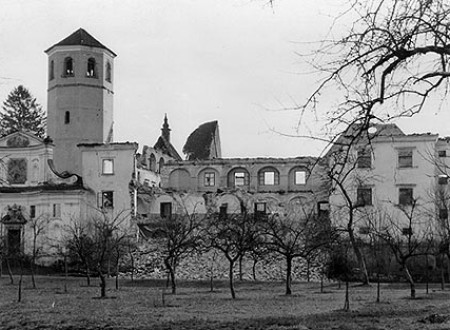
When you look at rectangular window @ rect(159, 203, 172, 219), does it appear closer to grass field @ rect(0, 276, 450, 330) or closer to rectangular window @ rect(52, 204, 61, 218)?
rectangular window @ rect(52, 204, 61, 218)

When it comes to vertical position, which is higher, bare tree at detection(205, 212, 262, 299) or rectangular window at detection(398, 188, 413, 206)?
rectangular window at detection(398, 188, 413, 206)

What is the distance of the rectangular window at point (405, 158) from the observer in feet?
161

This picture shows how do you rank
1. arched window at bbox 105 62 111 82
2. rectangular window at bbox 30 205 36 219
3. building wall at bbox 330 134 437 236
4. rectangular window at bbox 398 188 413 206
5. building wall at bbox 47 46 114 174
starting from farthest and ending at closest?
arched window at bbox 105 62 111 82, building wall at bbox 47 46 114 174, rectangular window at bbox 30 205 36 219, rectangular window at bbox 398 188 413 206, building wall at bbox 330 134 437 236

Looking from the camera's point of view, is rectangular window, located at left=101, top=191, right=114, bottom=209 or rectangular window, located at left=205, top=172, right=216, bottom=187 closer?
rectangular window, located at left=101, top=191, right=114, bottom=209

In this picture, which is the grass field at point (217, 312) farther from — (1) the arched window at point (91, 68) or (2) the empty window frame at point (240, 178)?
(2) the empty window frame at point (240, 178)

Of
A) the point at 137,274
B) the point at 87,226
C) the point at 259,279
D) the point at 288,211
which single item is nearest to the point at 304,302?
the point at 259,279

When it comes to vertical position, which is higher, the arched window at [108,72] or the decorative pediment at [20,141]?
the arched window at [108,72]

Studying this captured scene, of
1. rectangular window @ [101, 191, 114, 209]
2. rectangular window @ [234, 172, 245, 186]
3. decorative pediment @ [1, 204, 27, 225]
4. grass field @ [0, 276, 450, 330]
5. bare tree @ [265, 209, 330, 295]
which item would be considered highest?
rectangular window @ [234, 172, 245, 186]

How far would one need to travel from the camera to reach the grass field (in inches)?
634

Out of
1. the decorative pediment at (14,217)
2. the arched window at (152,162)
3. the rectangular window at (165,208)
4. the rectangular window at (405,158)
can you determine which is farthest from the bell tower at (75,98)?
the rectangular window at (405,158)

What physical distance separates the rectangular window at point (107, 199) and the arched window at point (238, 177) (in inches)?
524

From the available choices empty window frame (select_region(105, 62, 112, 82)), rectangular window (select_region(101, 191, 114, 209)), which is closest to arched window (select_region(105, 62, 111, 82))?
empty window frame (select_region(105, 62, 112, 82))

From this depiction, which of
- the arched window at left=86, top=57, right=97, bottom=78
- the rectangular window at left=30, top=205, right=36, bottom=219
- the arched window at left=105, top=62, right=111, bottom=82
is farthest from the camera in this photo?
the arched window at left=105, top=62, right=111, bottom=82

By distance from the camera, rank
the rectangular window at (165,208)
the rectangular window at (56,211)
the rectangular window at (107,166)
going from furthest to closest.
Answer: the rectangular window at (165,208) < the rectangular window at (107,166) < the rectangular window at (56,211)
